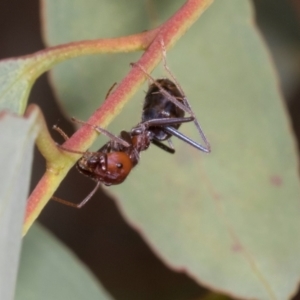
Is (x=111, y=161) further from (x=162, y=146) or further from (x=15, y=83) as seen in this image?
(x=15, y=83)

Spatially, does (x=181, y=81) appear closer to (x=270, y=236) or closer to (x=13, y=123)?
(x=270, y=236)

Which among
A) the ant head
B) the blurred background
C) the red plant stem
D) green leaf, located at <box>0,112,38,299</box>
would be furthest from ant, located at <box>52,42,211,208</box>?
the blurred background

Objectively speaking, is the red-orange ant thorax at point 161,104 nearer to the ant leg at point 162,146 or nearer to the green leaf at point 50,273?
the ant leg at point 162,146

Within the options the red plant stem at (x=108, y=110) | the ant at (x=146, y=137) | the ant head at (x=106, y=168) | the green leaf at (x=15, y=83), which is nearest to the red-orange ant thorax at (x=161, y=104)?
the ant at (x=146, y=137)

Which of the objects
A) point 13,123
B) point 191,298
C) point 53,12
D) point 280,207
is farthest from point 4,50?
point 13,123

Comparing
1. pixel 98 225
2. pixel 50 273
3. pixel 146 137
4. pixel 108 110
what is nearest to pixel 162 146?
pixel 146 137

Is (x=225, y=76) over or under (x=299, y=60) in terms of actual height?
over
